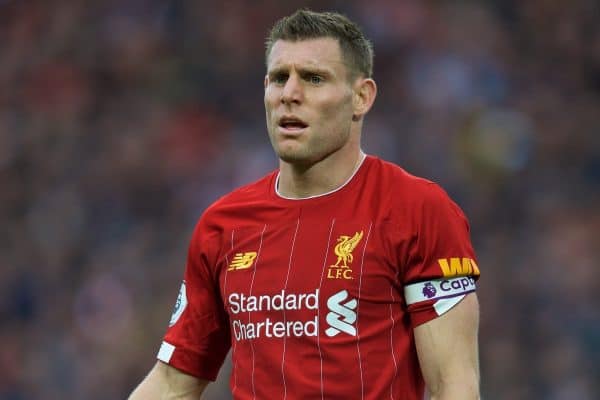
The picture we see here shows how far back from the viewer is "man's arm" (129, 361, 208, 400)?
3.87 m

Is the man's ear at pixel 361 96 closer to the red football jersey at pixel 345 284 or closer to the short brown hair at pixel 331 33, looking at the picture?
the short brown hair at pixel 331 33

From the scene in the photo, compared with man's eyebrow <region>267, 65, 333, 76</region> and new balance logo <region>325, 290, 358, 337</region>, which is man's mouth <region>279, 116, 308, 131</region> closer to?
man's eyebrow <region>267, 65, 333, 76</region>

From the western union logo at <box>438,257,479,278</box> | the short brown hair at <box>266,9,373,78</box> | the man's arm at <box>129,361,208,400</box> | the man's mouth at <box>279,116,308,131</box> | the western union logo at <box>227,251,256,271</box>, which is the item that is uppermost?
the short brown hair at <box>266,9,373,78</box>

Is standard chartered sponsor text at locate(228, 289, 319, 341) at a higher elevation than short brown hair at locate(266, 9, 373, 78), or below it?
below

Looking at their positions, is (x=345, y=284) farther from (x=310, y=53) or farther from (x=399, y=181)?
(x=310, y=53)

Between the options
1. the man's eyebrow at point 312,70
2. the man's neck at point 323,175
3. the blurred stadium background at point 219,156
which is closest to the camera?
the man's eyebrow at point 312,70

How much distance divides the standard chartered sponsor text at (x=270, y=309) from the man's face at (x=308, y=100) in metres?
0.42

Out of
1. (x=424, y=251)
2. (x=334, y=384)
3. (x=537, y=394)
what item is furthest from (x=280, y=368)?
(x=537, y=394)

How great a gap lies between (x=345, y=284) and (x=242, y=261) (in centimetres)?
38

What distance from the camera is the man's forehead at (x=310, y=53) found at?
11.8ft

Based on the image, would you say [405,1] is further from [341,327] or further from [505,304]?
[341,327]

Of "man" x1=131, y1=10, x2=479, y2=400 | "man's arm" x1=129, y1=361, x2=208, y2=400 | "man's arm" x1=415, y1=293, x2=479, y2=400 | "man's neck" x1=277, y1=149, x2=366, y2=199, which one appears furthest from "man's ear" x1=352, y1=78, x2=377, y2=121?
"man's arm" x1=129, y1=361, x2=208, y2=400

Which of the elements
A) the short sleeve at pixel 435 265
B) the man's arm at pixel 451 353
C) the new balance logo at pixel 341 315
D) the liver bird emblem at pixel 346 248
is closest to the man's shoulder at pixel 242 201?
the liver bird emblem at pixel 346 248

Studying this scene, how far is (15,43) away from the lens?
1209 centimetres
